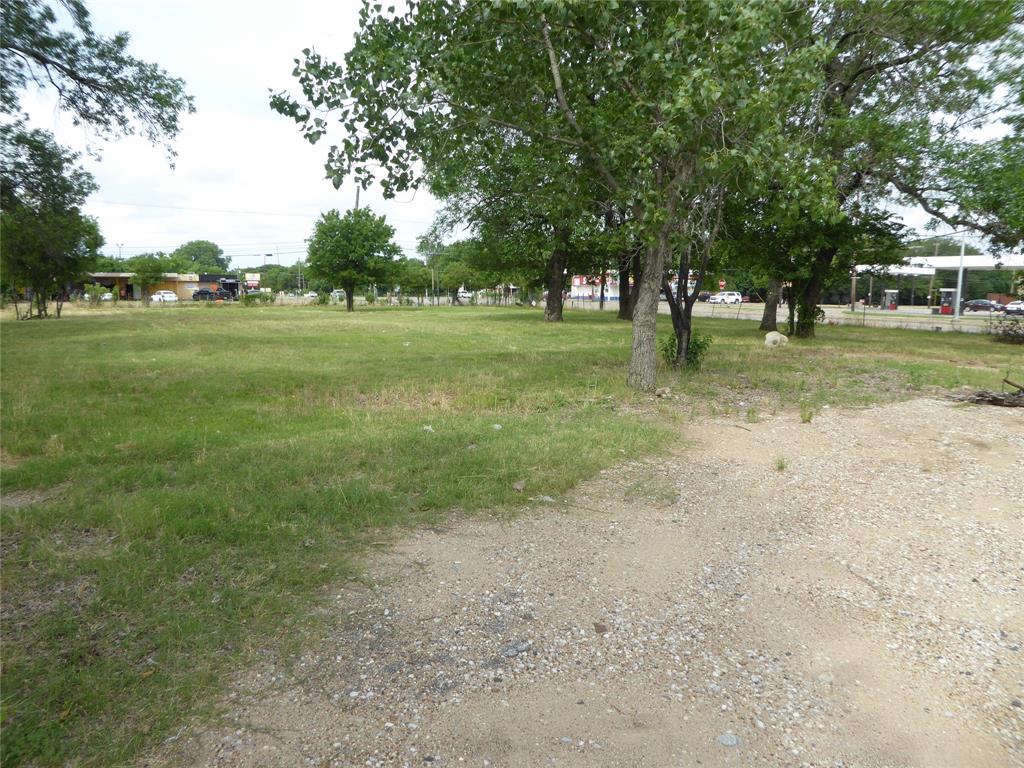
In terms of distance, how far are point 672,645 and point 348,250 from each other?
50970 mm

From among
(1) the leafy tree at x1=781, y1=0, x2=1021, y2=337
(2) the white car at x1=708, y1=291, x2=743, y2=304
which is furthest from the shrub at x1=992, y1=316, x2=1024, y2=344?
(2) the white car at x1=708, y1=291, x2=743, y2=304

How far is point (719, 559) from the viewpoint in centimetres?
481

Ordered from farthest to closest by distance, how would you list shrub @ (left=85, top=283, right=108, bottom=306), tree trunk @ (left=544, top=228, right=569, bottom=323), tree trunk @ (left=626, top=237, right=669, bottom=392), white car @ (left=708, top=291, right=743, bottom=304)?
1. white car @ (left=708, top=291, right=743, bottom=304)
2. shrub @ (left=85, top=283, right=108, bottom=306)
3. tree trunk @ (left=544, top=228, right=569, bottom=323)
4. tree trunk @ (left=626, top=237, right=669, bottom=392)

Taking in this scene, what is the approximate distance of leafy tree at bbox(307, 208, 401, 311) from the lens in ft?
169

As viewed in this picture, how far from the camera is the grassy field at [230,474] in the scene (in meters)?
3.24

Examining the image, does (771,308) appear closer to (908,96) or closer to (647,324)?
(908,96)

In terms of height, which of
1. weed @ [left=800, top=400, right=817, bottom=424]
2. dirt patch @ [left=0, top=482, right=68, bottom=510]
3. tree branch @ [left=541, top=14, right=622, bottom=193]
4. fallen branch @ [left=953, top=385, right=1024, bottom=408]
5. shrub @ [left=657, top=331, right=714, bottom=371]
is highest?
tree branch @ [left=541, top=14, right=622, bottom=193]

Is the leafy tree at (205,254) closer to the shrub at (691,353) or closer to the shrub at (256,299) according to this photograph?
the shrub at (256,299)

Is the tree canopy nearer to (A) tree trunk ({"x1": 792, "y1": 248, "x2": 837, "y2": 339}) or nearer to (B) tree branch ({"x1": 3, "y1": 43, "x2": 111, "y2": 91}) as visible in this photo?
(B) tree branch ({"x1": 3, "y1": 43, "x2": 111, "y2": 91})

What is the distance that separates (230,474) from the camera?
6.34 metres

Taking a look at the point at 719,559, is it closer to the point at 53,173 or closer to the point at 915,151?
the point at 53,173

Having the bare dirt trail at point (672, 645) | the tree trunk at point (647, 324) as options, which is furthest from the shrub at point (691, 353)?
the bare dirt trail at point (672, 645)

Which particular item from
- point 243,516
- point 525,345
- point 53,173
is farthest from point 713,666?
point 525,345

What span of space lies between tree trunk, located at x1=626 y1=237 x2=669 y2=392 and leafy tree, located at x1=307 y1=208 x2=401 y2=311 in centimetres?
4276
